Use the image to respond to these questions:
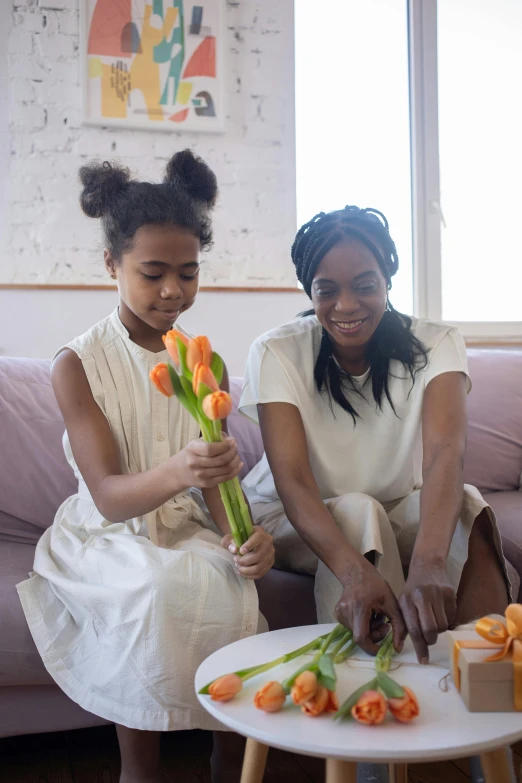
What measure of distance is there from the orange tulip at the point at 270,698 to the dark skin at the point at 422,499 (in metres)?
0.19

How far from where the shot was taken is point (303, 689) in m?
0.80

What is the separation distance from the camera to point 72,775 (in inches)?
59.8

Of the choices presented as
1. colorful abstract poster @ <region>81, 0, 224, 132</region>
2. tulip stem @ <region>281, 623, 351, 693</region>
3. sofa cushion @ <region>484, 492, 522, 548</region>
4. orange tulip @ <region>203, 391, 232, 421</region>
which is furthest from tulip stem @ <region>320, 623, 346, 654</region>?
colorful abstract poster @ <region>81, 0, 224, 132</region>

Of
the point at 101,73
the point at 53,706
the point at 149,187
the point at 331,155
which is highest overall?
the point at 101,73

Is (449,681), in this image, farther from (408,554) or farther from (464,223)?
(464,223)

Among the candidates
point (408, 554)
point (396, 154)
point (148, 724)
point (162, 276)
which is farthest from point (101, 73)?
point (148, 724)

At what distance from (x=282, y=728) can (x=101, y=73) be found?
2.79 metres

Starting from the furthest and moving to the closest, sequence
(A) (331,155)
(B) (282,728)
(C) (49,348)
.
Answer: (A) (331,155) < (C) (49,348) < (B) (282,728)

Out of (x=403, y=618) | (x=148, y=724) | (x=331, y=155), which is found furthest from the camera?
(x=331, y=155)

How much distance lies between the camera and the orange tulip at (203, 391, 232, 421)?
33.4 inches

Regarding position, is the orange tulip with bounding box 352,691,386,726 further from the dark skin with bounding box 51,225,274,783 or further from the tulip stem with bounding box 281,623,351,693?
the dark skin with bounding box 51,225,274,783

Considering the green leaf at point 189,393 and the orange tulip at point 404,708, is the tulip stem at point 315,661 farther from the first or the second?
the green leaf at point 189,393

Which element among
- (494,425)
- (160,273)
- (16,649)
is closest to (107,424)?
(160,273)

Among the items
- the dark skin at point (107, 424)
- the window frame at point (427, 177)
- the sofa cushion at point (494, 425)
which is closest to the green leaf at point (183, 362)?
the dark skin at point (107, 424)
